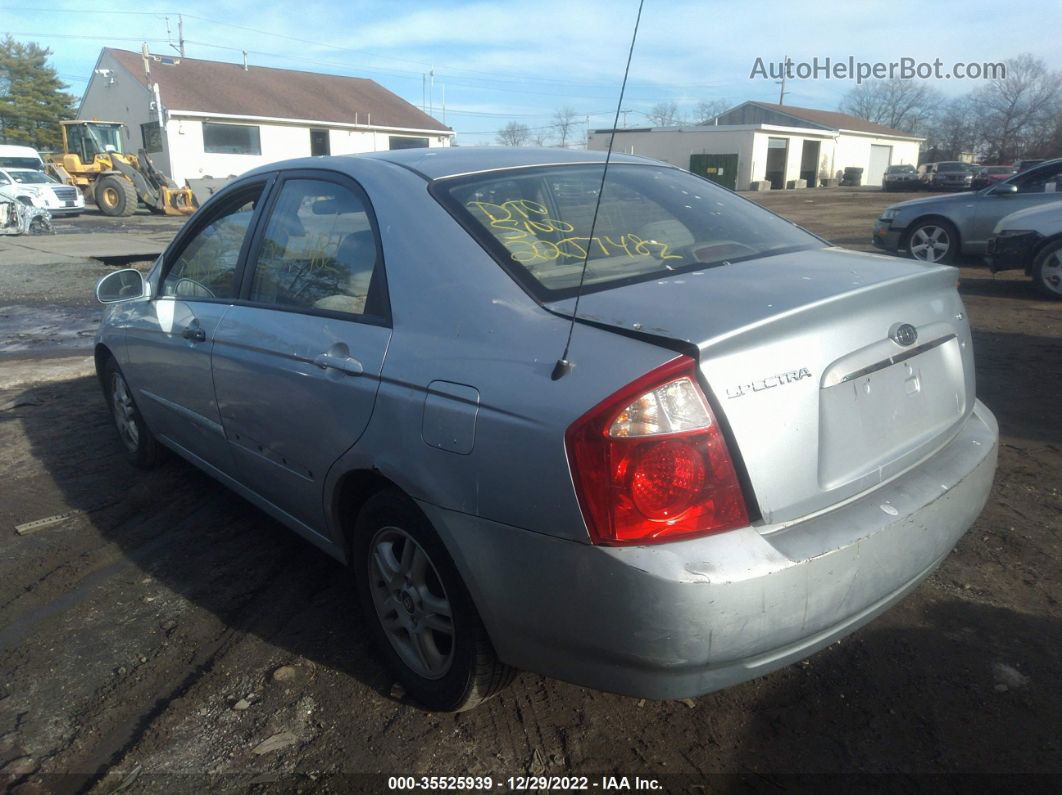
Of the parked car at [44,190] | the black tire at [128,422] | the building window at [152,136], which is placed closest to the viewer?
the black tire at [128,422]

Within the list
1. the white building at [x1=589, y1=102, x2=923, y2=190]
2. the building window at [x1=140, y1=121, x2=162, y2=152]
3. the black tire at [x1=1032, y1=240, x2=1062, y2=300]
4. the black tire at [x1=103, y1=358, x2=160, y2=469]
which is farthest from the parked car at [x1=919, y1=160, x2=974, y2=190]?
the black tire at [x1=103, y1=358, x2=160, y2=469]

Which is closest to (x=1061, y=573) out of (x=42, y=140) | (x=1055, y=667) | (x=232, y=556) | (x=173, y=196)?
(x=1055, y=667)

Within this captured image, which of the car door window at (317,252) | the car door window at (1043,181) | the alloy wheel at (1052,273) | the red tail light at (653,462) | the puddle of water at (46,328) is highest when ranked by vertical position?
the car door window at (1043,181)

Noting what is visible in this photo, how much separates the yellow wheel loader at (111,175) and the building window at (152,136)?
1796 millimetres

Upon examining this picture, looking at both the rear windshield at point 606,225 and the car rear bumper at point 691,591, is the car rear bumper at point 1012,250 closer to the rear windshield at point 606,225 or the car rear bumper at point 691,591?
the rear windshield at point 606,225

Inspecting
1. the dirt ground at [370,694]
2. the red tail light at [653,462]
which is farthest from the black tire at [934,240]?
the red tail light at [653,462]

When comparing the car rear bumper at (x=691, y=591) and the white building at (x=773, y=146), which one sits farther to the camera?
the white building at (x=773, y=146)

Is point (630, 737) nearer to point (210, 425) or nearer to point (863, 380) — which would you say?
point (863, 380)

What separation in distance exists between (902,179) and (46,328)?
144 ft

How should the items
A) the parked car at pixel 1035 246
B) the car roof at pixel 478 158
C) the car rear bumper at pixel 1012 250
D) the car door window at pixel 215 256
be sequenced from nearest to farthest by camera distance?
the car roof at pixel 478 158 → the car door window at pixel 215 256 → the parked car at pixel 1035 246 → the car rear bumper at pixel 1012 250

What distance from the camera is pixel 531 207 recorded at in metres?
2.78

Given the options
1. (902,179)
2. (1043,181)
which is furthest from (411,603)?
(902,179)

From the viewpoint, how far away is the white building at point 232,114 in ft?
118

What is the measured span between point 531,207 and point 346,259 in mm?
685
